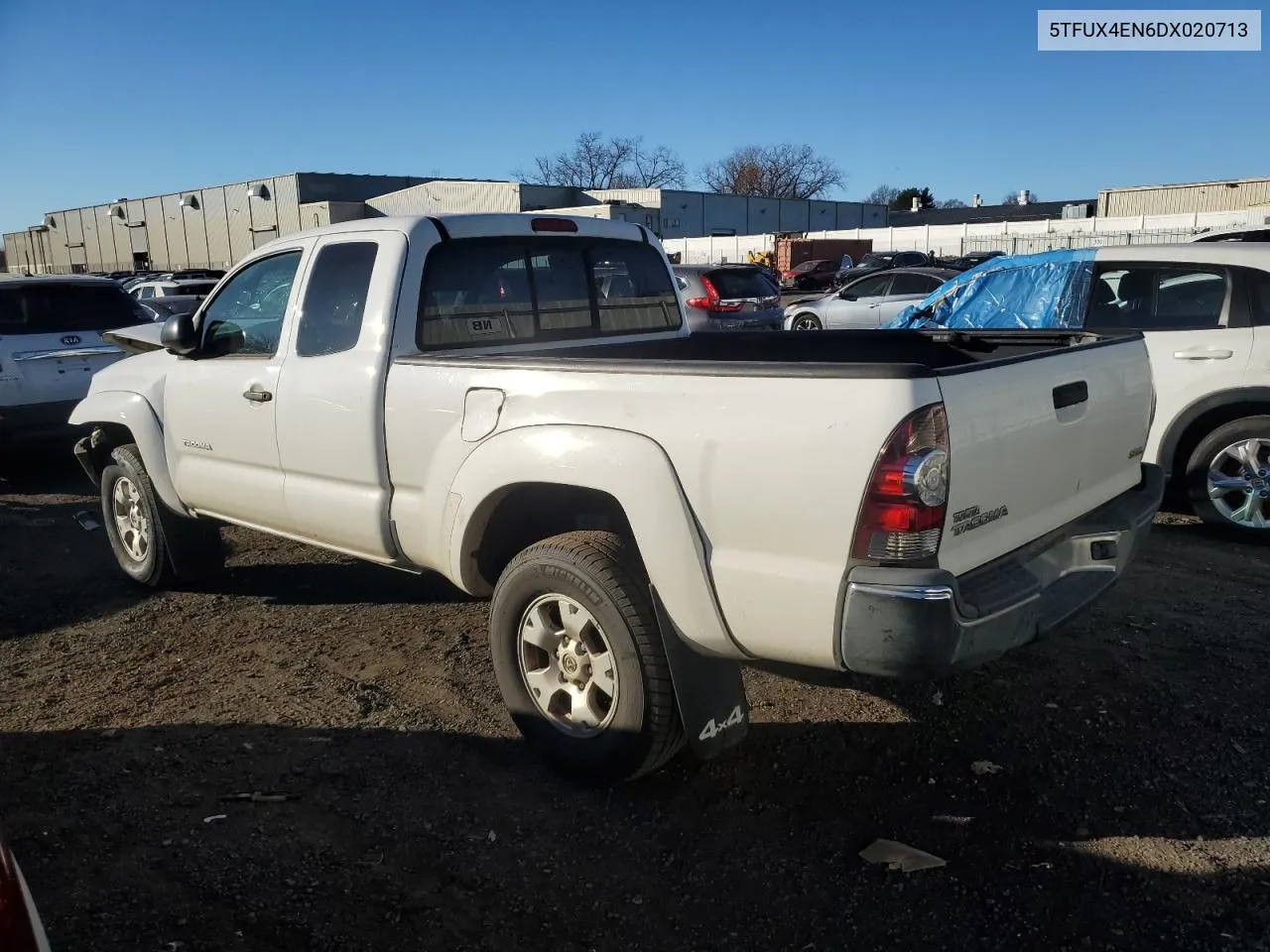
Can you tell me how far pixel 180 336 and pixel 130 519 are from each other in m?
1.59

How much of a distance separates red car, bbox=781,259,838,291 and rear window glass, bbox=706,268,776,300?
2561 cm

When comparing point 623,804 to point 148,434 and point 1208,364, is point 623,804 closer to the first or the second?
point 148,434

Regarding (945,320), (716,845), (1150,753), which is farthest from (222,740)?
(945,320)

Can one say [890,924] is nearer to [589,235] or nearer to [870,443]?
A: [870,443]

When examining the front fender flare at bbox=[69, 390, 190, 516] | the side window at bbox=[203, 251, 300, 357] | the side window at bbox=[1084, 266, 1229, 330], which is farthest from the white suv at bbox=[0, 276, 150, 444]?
the side window at bbox=[1084, 266, 1229, 330]

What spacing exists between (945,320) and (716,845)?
6090 mm

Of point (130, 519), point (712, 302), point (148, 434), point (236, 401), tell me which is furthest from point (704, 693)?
point (712, 302)

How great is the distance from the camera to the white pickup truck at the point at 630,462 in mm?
2615

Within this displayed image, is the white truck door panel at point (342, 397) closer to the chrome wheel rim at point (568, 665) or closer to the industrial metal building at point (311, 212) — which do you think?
the chrome wheel rim at point (568, 665)

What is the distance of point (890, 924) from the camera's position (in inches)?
106

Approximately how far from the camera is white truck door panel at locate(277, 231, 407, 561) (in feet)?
12.7

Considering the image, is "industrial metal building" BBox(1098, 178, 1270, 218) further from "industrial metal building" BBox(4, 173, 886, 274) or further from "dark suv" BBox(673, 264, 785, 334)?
"dark suv" BBox(673, 264, 785, 334)

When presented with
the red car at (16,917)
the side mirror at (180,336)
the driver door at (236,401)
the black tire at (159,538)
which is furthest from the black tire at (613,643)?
the black tire at (159,538)

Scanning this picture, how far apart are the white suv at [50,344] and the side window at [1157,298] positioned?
800 centimetres
